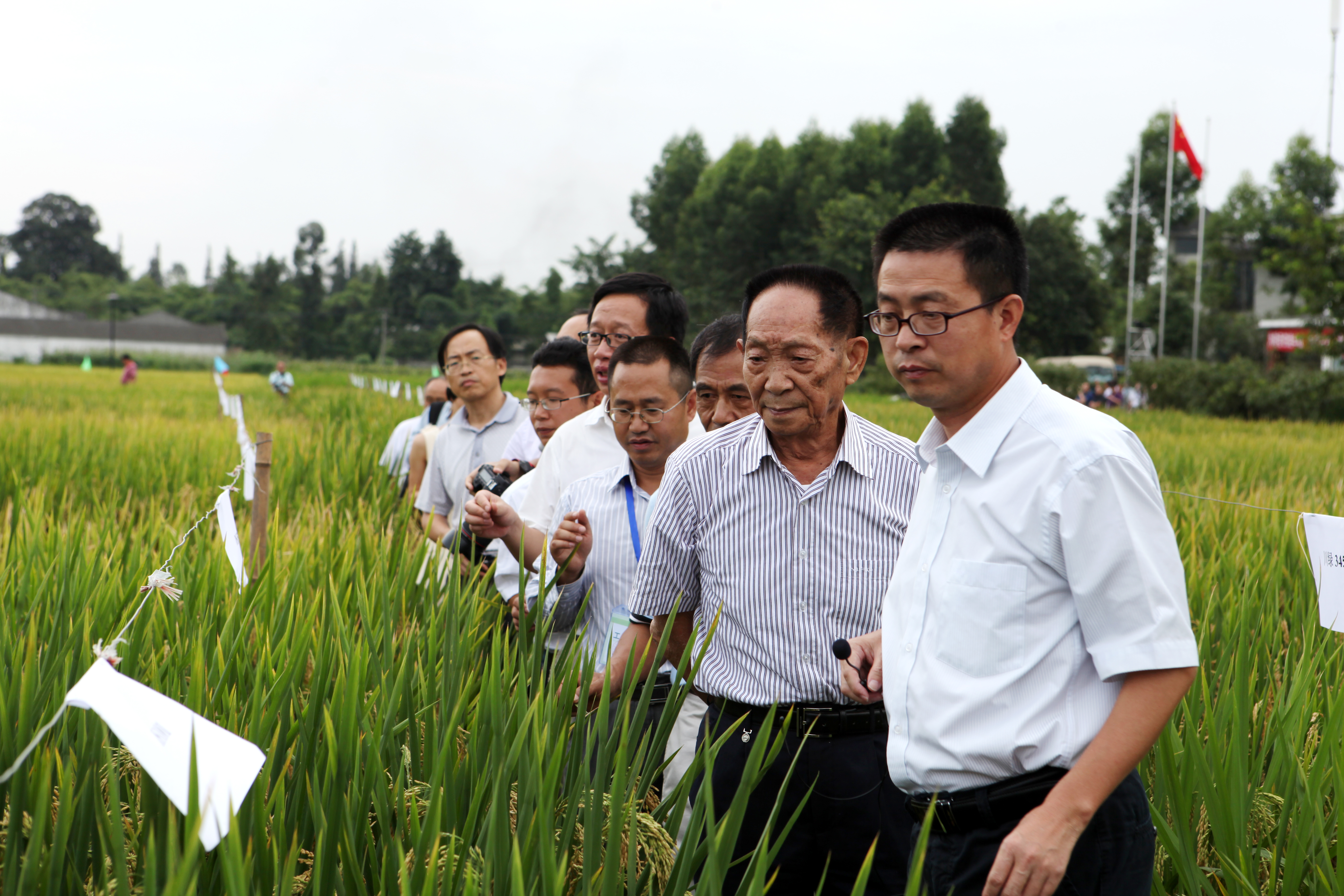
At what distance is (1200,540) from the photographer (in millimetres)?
4359

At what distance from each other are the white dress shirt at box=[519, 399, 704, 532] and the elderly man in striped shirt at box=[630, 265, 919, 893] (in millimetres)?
768

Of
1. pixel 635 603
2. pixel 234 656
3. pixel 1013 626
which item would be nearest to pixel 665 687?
pixel 635 603

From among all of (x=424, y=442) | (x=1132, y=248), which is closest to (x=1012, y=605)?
(x=424, y=442)

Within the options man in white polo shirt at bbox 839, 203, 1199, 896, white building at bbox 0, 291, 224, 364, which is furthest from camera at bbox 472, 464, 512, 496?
white building at bbox 0, 291, 224, 364

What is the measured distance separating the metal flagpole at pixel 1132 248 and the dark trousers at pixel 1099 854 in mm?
25117

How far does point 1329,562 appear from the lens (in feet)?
6.56

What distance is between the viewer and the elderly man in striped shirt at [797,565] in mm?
1875

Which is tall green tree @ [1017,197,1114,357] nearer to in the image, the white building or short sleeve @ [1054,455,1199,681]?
short sleeve @ [1054,455,1199,681]

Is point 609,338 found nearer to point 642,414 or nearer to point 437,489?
point 642,414

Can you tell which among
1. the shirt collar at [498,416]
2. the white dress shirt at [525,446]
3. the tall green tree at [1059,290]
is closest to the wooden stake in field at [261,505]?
the white dress shirt at [525,446]

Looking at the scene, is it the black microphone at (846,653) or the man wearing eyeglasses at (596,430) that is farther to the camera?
the man wearing eyeglasses at (596,430)

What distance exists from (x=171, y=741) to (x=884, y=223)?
101 feet

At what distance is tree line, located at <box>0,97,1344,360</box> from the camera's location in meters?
37.6

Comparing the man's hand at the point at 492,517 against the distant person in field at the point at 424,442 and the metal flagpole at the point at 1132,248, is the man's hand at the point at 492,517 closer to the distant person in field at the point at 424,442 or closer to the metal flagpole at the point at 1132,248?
the distant person in field at the point at 424,442
